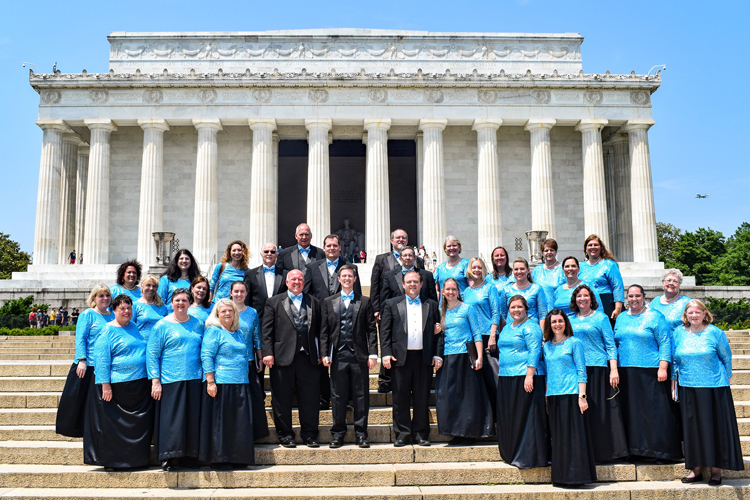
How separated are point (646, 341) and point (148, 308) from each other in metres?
8.47

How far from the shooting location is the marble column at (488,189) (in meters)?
36.8

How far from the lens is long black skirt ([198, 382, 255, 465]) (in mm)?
9430

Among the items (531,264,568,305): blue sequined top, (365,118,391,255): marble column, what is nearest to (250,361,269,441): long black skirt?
(531,264,568,305): blue sequined top

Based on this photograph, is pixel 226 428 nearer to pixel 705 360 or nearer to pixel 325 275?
pixel 325 275

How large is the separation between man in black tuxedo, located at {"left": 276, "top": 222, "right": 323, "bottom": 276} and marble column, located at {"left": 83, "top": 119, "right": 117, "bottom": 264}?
89.8 ft

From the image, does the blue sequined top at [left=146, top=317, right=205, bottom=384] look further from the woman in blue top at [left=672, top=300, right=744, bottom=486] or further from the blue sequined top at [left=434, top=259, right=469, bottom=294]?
the woman in blue top at [left=672, top=300, right=744, bottom=486]

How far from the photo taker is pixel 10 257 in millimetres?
69250

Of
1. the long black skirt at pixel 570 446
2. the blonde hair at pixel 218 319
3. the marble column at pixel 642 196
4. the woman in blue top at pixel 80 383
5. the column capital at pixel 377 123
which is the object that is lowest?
the long black skirt at pixel 570 446

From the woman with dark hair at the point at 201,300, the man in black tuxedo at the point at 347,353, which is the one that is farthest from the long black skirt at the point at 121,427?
the man in black tuxedo at the point at 347,353

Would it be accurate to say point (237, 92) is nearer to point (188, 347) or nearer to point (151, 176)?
point (151, 176)

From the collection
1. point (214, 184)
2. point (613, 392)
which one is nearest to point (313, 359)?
point (613, 392)

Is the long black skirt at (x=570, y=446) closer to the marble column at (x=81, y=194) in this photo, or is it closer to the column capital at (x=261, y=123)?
the column capital at (x=261, y=123)

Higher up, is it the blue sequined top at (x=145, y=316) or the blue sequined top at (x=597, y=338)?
the blue sequined top at (x=145, y=316)

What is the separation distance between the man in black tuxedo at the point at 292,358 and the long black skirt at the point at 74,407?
9.98ft
